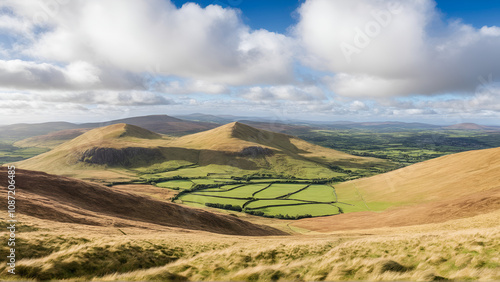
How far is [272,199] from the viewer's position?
122125 millimetres

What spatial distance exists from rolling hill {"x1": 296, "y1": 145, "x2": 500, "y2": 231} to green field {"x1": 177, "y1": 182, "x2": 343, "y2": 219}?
947 cm

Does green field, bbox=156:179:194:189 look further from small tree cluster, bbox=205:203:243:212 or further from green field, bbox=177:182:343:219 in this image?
small tree cluster, bbox=205:203:243:212

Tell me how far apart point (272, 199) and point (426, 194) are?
6479 cm

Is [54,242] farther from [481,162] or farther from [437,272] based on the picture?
[481,162]

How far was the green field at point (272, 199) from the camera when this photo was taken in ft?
338

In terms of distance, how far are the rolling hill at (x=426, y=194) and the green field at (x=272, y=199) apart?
9.47 meters

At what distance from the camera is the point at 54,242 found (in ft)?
60.6

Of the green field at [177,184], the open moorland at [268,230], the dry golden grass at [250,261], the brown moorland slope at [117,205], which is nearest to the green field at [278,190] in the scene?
the open moorland at [268,230]

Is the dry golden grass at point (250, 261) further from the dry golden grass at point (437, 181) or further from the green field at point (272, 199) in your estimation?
the green field at point (272, 199)

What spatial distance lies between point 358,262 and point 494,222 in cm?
4061

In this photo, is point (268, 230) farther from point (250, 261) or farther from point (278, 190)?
point (278, 190)

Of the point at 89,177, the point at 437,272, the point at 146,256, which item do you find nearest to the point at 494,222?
the point at 437,272

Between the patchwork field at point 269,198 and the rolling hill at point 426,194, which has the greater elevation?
the rolling hill at point 426,194

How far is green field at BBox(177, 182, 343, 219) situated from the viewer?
10294 centimetres
